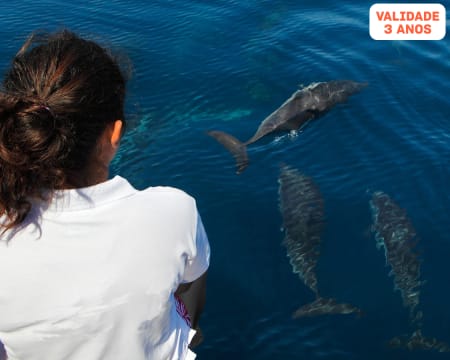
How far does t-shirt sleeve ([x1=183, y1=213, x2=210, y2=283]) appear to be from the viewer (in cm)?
255

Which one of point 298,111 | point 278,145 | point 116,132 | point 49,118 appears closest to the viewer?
point 49,118

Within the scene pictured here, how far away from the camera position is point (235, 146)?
28.3ft

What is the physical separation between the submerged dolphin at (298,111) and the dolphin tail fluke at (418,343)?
3.65 m

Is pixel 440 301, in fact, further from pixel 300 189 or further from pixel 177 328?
pixel 177 328

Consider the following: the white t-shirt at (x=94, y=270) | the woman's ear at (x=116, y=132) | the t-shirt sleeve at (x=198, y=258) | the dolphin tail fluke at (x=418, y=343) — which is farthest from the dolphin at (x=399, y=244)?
the woman's ear at (x=116, y=132)

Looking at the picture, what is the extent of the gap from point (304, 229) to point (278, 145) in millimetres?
2285

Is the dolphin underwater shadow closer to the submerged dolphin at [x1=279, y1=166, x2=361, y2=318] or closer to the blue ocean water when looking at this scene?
the blue ocean water

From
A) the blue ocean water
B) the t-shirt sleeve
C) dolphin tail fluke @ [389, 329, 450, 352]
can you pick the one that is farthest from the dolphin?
the t-shirt sleeve

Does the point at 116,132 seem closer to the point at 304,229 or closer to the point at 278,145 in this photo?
the point at 304,229

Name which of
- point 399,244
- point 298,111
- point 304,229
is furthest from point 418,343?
point 298,111

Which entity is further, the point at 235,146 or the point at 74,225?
the point at 235,146

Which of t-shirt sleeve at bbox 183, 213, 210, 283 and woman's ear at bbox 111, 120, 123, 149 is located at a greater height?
woman's ear at bbox 111, 120, 123, 149

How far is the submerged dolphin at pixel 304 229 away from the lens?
6059 millimetres

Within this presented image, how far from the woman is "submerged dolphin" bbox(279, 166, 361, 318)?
3.94 metres
